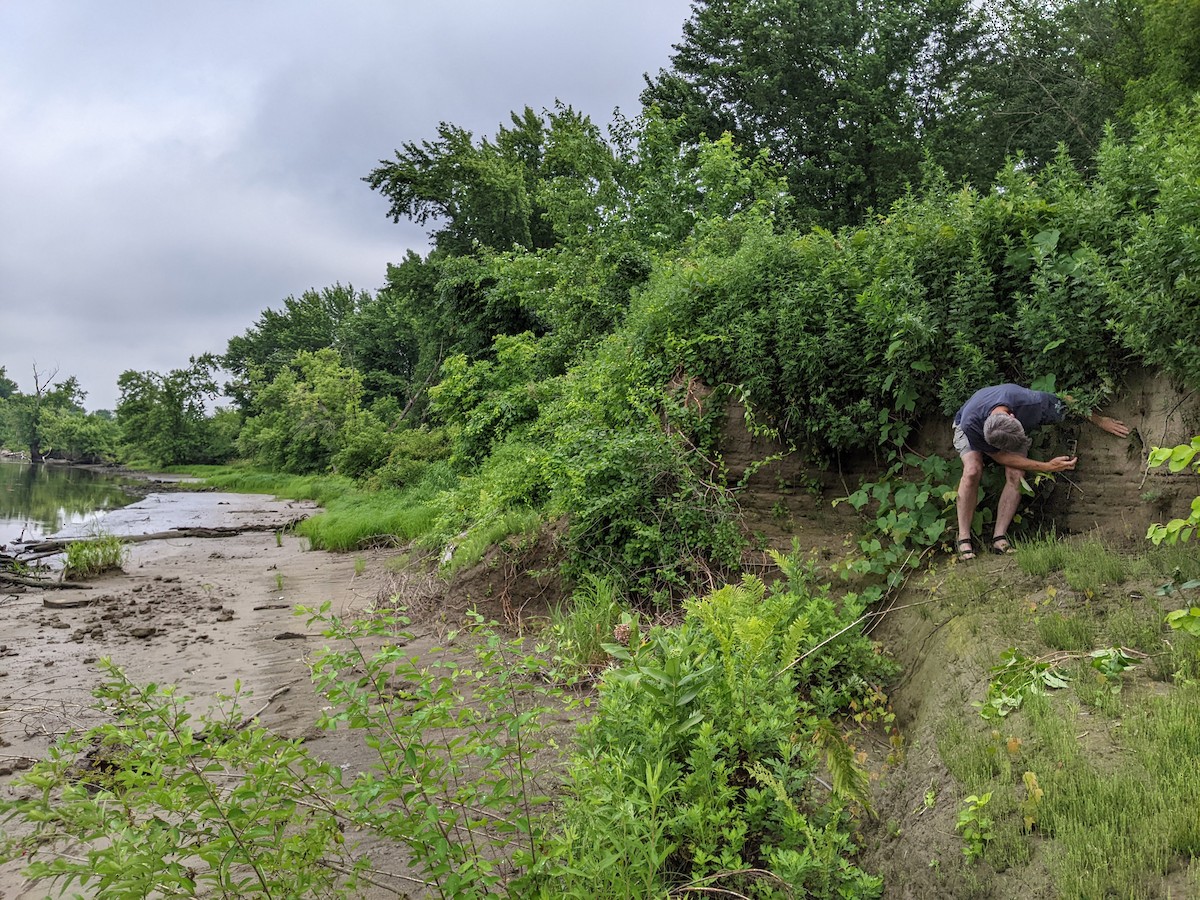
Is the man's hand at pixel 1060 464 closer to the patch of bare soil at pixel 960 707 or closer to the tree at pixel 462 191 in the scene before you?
the patch of bare soil at pixel 960 707


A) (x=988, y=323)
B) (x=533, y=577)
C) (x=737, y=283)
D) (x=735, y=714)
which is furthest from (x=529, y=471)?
(x=735, y=714)

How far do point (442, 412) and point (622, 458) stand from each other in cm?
1031

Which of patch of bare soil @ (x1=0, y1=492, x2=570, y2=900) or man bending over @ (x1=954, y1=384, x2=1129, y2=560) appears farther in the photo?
patch of bare soil @ (x1=0, y1=492, x2=570, y2=900)

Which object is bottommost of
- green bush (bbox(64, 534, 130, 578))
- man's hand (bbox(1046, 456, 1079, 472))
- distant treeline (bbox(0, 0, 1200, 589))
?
green bush (bbox(64, 534, 130, 578))

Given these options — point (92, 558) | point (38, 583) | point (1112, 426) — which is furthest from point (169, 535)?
point (1112, 426)

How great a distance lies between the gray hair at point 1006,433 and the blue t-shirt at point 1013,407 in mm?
87

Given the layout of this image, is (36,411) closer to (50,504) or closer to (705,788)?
(50,504)

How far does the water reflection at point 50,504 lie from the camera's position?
66.5 ft

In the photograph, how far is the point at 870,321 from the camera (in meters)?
5.82

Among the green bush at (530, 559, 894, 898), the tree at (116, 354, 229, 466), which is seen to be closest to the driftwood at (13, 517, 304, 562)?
the green bush at (530, 559, 894, 898)

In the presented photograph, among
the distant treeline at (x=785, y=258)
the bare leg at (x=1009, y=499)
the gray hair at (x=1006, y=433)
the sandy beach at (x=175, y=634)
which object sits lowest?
the sandy beach at (x=175, y=634)

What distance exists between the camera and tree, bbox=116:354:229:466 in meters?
55.1

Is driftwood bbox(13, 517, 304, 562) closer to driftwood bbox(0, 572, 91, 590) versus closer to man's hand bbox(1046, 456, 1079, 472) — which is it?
driftwood bbox(0, 572, 91, 590)

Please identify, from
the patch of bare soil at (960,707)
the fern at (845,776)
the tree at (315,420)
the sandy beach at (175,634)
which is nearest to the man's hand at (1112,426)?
the patch of bare soil at (960,707)
